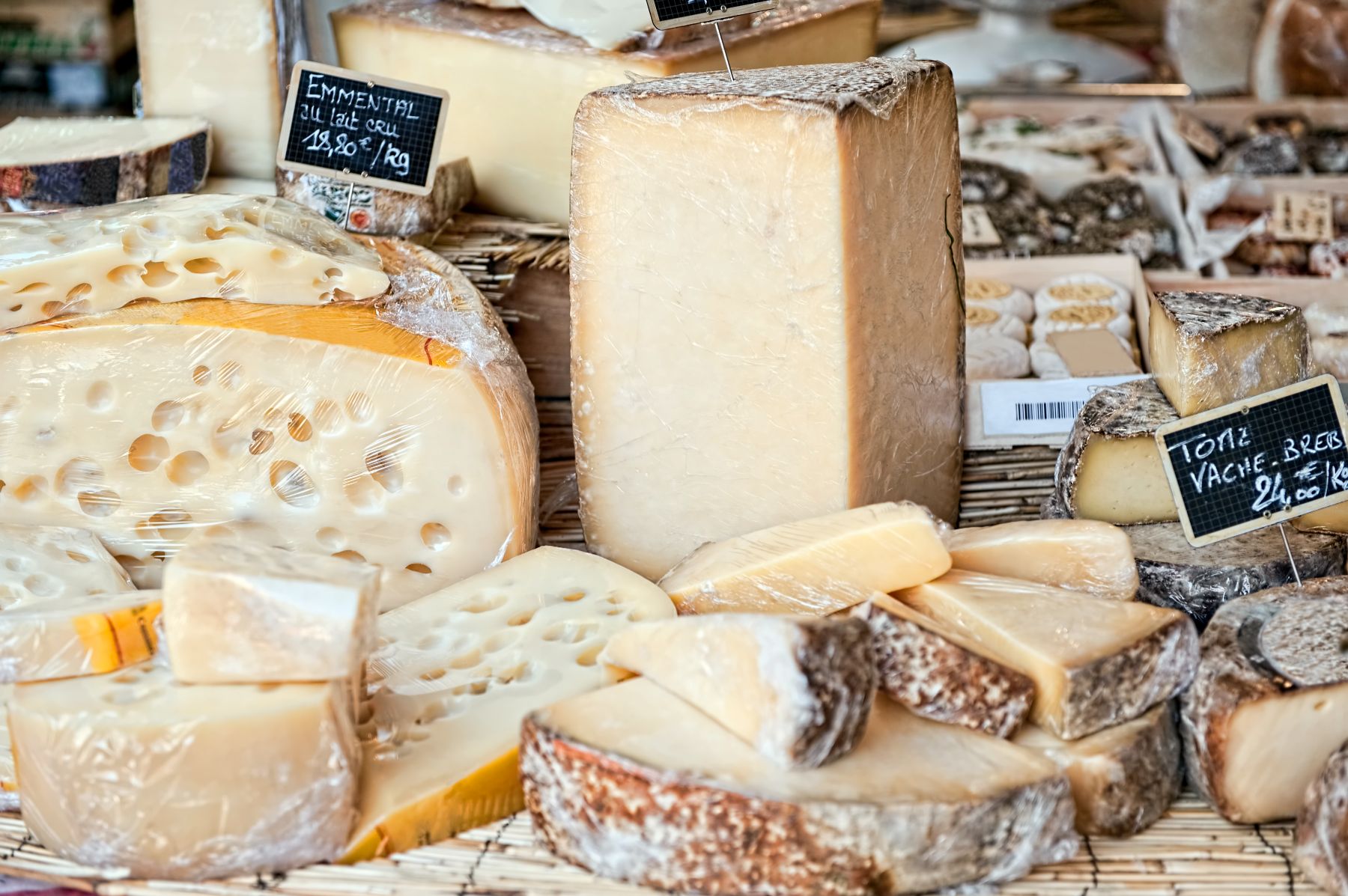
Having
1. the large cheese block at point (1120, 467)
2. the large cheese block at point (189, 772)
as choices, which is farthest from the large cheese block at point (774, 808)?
the large cheese block at point (1120, 467)

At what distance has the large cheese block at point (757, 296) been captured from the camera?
5.26 feet

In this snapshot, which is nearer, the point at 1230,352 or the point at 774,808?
the point at 774,808

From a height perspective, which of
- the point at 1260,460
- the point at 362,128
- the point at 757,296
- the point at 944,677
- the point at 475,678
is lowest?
the point at 475,678

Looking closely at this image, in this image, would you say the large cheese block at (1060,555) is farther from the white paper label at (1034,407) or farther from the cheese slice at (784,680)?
the white paper label at (1034,407)

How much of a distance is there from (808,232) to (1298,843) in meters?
0.86

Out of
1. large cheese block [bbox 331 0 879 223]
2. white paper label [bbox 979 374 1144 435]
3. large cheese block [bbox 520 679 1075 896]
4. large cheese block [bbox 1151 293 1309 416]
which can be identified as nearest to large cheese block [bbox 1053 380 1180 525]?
large cheese block [bbox 1151 293 1309 416]

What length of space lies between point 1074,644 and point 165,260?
1213 mm

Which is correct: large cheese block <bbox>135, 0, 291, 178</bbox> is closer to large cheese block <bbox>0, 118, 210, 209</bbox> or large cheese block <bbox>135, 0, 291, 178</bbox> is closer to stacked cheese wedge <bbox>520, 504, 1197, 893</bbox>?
large cheese block <bbox>0, 118, 210, 209</bbox>

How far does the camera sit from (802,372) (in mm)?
1666

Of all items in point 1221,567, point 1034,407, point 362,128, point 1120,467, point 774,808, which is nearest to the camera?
point 774,808

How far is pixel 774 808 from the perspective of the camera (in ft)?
3.86

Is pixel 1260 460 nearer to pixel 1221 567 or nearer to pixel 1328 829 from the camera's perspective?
pixel 1221 567

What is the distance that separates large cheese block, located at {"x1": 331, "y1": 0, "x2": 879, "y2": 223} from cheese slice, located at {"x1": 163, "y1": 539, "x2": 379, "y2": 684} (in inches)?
44.8

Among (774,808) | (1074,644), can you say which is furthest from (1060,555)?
(774,808)
